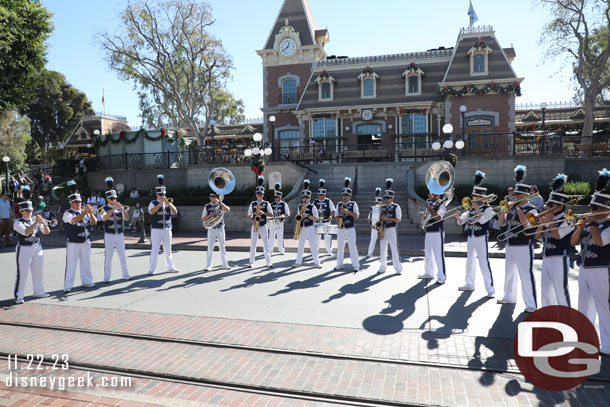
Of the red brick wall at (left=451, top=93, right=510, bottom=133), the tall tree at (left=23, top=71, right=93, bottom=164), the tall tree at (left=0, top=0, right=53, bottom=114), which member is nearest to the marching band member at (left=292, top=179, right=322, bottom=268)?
the tall tree at (left=0, top=0, right=53, bottom=114)

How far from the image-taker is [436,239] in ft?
31.4

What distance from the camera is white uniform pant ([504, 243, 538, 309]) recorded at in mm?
7047

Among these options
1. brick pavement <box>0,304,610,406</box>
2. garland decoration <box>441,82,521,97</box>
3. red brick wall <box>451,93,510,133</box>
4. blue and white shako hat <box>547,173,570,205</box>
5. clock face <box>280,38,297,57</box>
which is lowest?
brick pavement <box>0,304,610,406</box>

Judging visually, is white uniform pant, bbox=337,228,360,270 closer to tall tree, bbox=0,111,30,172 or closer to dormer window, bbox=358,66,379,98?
dormer window, bbox=358,66,379,98

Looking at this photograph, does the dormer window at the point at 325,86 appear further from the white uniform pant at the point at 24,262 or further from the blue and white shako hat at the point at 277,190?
the white uniform pant at the point at 24,262

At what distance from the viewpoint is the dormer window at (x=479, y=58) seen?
25703 mm

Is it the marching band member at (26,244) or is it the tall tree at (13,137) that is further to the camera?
the tall tree at (13,137)

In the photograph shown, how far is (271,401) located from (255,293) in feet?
14.4

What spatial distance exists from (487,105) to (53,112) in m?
47.7

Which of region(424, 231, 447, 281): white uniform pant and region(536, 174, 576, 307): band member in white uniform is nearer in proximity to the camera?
region(536, 174, 576, 307): band member in white uniform

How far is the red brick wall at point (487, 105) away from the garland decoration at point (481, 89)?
405 mm

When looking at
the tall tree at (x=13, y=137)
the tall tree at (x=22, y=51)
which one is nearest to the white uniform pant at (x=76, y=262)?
the tall tree at (x=22, y=51)

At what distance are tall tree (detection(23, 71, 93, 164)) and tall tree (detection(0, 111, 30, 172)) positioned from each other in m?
8.32

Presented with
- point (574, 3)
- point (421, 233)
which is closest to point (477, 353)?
point (421, 233)
